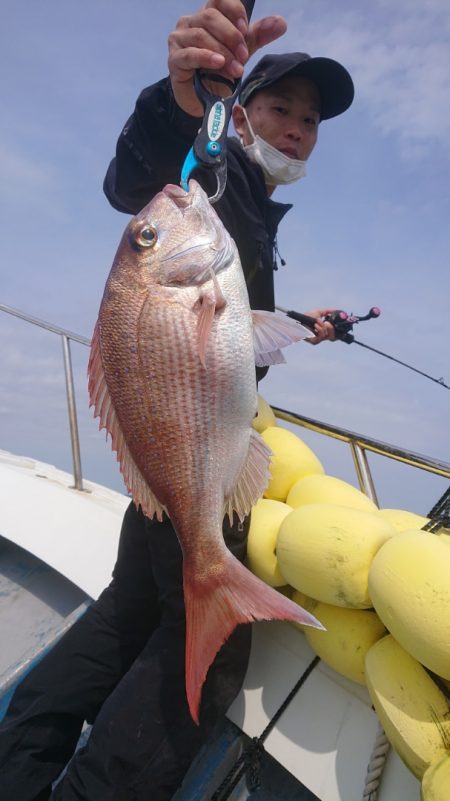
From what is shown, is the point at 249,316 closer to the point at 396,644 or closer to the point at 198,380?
the point at 198,380

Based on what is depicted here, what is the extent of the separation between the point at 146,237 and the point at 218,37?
0.64 metres

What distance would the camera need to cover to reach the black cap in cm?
241

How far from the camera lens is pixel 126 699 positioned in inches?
64.6

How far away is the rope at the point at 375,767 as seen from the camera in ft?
4.83

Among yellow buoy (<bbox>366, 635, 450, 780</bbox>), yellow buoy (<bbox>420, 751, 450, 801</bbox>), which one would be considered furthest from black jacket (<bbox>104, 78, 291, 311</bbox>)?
yellow buoy (<bbox>420, 751, 450, 801</bbox>)

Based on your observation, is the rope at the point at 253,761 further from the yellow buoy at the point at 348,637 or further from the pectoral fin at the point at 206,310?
the pectoral fin at the point at 206,310

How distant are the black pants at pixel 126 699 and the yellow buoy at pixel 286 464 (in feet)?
1.37

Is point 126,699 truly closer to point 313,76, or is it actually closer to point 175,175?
point 175,175

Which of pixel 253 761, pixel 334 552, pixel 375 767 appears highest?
pixel 334 552

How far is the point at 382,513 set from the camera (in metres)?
1.86

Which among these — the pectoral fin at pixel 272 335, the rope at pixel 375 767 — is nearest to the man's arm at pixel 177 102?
the pectoral fin at pixel 272 335

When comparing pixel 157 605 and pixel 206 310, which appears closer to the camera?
pixel 206 310

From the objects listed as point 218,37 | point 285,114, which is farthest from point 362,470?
point 218,37

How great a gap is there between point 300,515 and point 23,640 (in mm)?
2042
